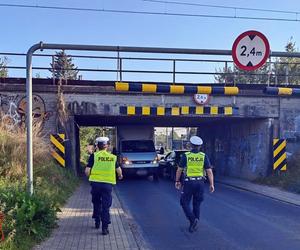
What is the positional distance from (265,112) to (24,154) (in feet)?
38.2

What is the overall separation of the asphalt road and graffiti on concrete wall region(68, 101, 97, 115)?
13.8ft

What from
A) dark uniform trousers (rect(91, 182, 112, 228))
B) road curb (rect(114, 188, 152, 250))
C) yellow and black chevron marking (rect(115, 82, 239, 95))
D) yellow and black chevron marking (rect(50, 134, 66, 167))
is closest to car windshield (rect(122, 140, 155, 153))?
yellow and black chevron marking (rect(115, 82, 239, 95))

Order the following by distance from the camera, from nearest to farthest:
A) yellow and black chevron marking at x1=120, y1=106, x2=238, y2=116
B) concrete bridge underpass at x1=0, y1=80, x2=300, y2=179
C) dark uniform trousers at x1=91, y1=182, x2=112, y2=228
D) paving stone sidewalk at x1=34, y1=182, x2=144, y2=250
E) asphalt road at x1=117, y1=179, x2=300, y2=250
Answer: paving stone sidewalk at x1=34, y1=182, x2=144, y2=250 → asphalt road at x1=117, y1=179, x2=300, y2=250 → dark uniform trousers at x1=91, y1=182, x2=112, y2=228 → concrete bridge underpass at x1=0, y1=80, x2=300, y2=179 → yellow and black chevron marking at x1=120, y1=106, x2=238, y2=116

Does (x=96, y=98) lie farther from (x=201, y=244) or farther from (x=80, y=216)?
(x=201, y=244)

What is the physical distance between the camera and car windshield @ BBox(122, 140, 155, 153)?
24.8m

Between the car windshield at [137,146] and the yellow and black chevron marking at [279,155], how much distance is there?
23.1 feet

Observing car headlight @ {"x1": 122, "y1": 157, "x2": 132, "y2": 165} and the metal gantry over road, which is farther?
car headlight @ {"x1": 122, "y1": 157, "x2": 132, "y2": 165}

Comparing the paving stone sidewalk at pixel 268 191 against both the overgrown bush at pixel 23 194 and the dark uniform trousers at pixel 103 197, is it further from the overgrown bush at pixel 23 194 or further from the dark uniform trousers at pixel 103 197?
the dark uniform trousers at pixel 103 197

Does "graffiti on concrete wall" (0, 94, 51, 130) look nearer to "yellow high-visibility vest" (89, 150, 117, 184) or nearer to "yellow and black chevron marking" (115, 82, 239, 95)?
"yellow and black chevron marking" (115, 82, 239, 95)

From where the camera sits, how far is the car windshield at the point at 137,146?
24.8 meters

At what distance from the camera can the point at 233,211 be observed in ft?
41.0

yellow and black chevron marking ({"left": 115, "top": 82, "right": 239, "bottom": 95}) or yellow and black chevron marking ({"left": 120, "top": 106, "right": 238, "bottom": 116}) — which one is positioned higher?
yellow and black chevron marking ({"left": 115, "top": 82, "right": 239, "bottom": 95})

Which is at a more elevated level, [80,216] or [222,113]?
[222,113]

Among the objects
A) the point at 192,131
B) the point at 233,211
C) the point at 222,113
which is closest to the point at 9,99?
the point at 222,113
